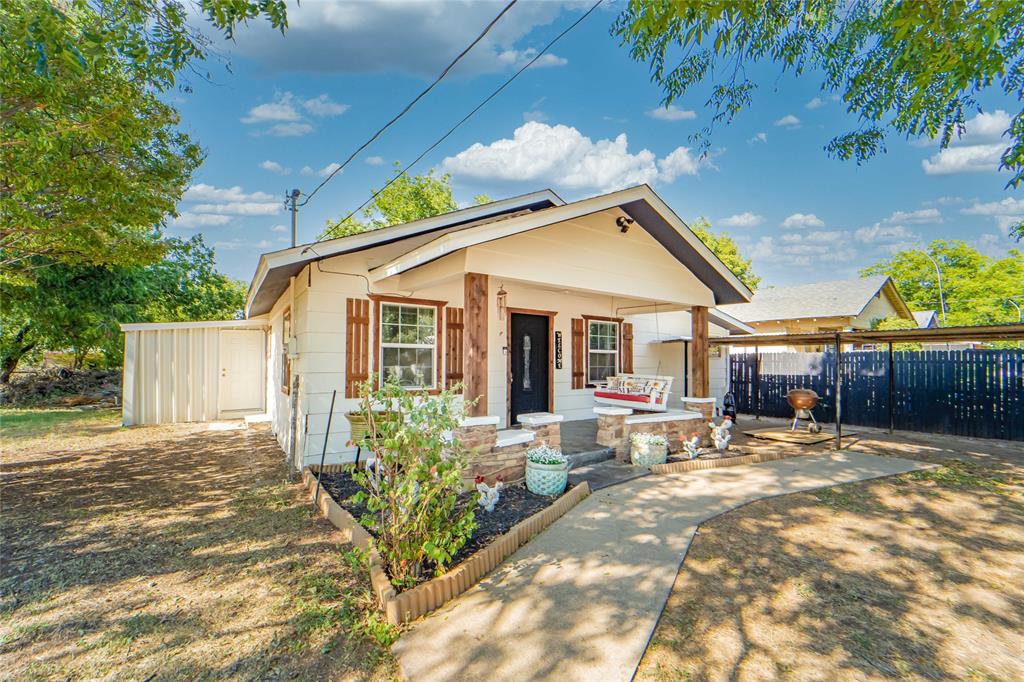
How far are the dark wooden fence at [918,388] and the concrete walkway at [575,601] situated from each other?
7491 mm

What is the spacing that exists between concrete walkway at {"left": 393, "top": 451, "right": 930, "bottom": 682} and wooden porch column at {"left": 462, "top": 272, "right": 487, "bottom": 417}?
155 cm

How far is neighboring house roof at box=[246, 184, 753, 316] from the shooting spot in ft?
16.7

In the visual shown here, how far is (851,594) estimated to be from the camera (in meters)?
2.95

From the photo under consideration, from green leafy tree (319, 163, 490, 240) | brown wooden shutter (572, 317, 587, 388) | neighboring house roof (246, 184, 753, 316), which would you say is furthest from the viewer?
green leafy tree (319, 163, 490, 240)

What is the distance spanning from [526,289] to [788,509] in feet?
17.0

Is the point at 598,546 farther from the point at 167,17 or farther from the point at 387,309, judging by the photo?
the point at 167,17

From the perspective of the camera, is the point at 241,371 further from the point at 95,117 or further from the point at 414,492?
the point at 414,492

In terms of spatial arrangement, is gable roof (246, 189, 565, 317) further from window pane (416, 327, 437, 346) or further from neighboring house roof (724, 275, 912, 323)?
neighboring house roof (724, 275, 912, 323)

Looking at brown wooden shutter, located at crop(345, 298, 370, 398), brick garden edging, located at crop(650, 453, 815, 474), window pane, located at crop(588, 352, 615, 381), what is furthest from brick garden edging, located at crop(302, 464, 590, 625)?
window pane, located at crop(588, 352, 615, 381)

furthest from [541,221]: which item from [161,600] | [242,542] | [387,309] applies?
[161,600]

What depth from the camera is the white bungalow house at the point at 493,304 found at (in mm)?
5418

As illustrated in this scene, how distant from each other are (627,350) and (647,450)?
13.8ft

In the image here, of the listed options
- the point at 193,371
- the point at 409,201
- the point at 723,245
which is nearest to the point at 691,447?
the point at 193,371

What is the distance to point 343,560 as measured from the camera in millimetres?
3486
